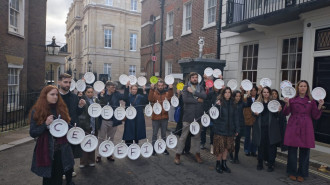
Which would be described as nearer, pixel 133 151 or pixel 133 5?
pixel 133 151

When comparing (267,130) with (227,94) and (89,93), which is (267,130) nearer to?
(227,94)

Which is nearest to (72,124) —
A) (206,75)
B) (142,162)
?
(142,162)

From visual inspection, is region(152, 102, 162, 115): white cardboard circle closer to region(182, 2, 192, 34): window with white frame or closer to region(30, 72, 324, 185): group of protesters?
region(30, 72, 324, 185): group of protesters

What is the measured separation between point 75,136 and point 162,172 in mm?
2043

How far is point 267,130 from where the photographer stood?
5441 mm

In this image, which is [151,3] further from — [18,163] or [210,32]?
[18,163]

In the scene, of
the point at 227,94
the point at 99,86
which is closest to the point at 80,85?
the point at 99,86

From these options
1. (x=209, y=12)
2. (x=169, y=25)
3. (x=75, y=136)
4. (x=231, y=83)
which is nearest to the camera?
(x=75, y=136)

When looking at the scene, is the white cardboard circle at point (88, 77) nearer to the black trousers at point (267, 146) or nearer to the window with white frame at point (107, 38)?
the black trousers at point (267, 146)

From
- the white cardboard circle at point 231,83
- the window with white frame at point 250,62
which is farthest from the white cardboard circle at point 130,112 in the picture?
the window with white frame at point 250,62

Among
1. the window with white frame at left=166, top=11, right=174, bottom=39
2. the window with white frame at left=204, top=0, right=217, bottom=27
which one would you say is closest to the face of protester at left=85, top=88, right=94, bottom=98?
the window with white frame at left=204, top=0, right=217, bottom=27

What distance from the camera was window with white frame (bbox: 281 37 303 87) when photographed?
8.15 metres

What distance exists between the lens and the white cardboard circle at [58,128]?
336 centimetres

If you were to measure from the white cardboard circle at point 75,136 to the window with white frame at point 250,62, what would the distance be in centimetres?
754
